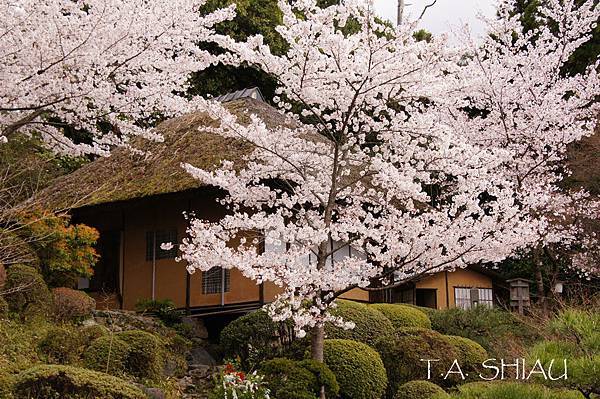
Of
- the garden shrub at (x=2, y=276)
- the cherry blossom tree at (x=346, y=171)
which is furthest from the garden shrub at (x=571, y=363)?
the garden shrub at (x=2, y=276)

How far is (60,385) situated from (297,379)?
2575 millimetres

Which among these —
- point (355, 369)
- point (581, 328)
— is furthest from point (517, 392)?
point (355, 369)

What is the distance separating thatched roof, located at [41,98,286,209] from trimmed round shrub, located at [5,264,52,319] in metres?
2.32

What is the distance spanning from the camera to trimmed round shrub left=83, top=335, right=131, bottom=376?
28.6 feet

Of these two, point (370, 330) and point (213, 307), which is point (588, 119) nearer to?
point (370, 330)

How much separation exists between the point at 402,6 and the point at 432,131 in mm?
14547

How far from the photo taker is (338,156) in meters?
9.27

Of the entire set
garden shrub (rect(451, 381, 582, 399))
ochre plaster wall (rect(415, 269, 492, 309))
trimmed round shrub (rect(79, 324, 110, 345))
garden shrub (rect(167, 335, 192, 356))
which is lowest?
garden shrub (rect(451, 381, 582, 399))

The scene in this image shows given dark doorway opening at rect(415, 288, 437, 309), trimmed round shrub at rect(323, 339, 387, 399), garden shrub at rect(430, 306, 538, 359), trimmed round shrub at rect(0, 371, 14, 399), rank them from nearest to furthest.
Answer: trimmed round shrub at rect(0, 371, 14, 399)
trimmed round shrub at rect(323, 339, 387, 399)
garden shrub at rect(430, 306, 538, 359)
dark doorway opening at rect(415, 288, 437, 309)

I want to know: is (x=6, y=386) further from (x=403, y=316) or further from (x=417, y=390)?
(x=403, y=316)

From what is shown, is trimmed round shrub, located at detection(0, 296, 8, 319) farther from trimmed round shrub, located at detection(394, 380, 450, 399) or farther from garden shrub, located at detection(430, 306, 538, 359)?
garden shrub, located at detection(430, 306, 538, 359)

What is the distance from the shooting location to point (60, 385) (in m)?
7.21

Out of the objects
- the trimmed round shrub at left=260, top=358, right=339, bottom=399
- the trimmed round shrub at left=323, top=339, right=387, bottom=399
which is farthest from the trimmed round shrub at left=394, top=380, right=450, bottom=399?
the trimmed round shrub at left=260, top=358, right=339, bottom=399

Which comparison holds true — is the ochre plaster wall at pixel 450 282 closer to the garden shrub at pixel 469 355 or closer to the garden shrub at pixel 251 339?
the garden shrub at pixel 469 355
